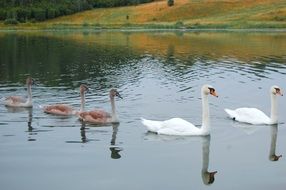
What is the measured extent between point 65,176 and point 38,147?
2.94m

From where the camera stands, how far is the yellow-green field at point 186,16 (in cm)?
10556

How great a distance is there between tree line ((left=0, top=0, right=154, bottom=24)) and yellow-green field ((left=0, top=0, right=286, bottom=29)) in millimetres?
A: 2585

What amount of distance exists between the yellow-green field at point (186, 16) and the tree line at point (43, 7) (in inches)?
102

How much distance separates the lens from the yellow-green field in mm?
105562

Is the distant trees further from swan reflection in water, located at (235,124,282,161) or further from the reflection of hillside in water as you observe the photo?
swan reflection in water, located at (235,124,282,161)

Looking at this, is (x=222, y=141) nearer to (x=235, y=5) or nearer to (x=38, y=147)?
(x=38, y=147)

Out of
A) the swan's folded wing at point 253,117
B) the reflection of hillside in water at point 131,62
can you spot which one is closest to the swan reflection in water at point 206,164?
the swan's folded wing at point 253,117

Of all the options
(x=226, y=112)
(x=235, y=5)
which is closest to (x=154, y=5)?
(x=235, y=5)

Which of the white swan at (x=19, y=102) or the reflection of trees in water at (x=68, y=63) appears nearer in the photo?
the white swan at (x=19, y=102)

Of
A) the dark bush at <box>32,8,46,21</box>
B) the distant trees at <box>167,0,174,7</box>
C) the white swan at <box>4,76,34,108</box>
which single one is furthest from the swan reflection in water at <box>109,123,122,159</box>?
the dark bush at <box>32,8,46,21</box>

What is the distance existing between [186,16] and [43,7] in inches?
1351

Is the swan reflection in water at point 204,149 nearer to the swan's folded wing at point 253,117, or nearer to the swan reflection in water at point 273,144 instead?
the swan reflection in water at point 273,144

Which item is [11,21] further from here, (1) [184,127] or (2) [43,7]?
(1) [184,127]

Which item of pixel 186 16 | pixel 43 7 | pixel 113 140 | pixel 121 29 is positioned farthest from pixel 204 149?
pixel 43 7
